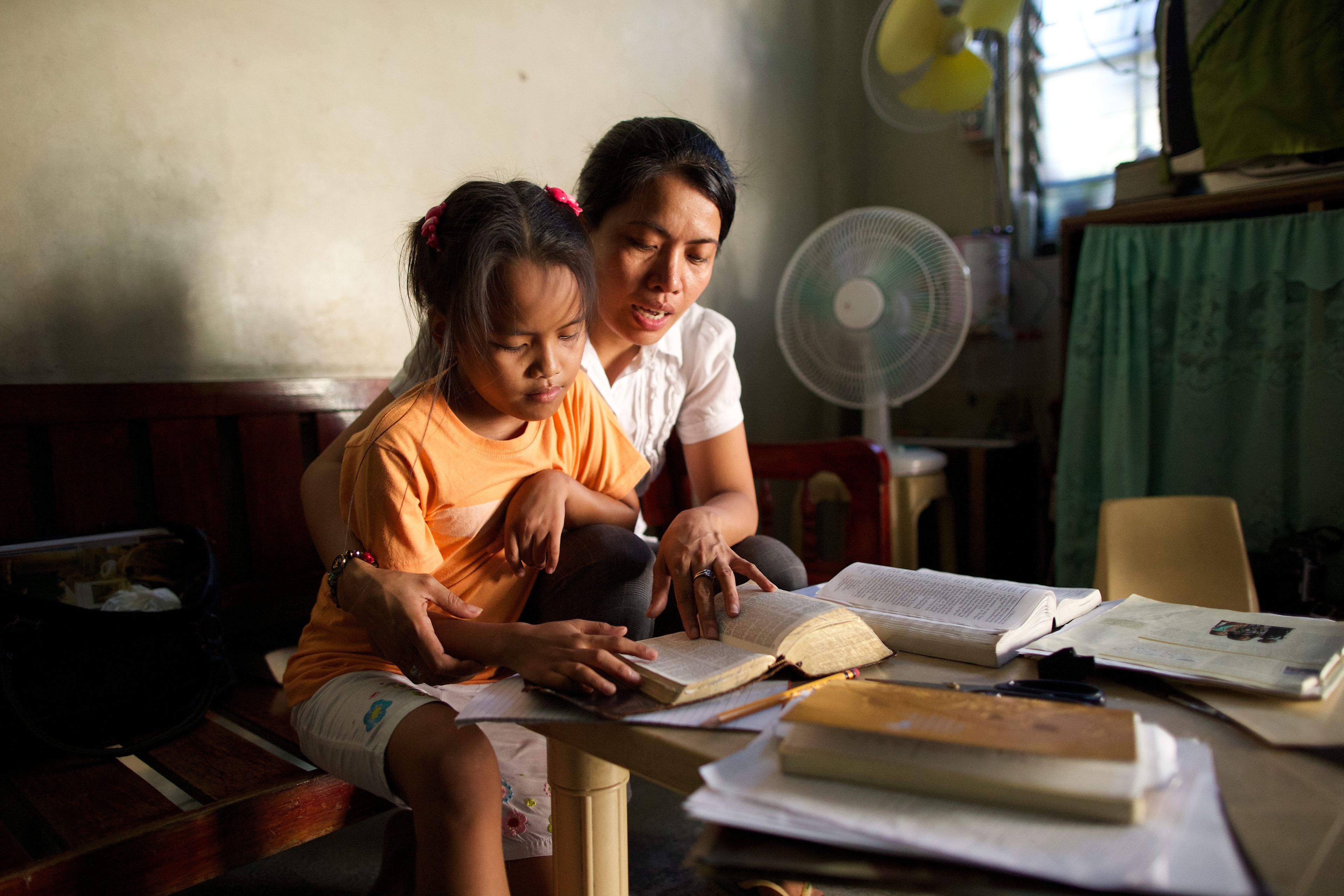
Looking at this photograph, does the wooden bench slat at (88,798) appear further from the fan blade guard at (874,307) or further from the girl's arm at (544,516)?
the fan blade guard at (874,307)

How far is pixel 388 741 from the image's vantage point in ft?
2.88

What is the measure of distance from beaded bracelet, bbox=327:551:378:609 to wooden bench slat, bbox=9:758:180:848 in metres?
0.33

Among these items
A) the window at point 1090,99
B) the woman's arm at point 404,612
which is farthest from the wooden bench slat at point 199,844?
the window at point 1090,99

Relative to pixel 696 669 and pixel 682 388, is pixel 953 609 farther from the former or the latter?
pixel 682 388

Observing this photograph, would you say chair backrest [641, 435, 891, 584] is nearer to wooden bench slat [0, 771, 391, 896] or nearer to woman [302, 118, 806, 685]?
woman [302, 118, 806, 685]

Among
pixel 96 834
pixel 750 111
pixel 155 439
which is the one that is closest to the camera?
pixel 96 834

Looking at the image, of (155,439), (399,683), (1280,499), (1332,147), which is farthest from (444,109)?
(1280,499)

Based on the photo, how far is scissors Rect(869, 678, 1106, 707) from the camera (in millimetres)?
677

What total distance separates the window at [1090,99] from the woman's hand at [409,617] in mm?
2638

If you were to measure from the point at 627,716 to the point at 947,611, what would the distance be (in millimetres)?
422

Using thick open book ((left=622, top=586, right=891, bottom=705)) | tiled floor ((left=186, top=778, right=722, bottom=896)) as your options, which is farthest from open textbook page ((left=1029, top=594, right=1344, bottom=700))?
tiled floor ((left=186, top=778, right=722, bottom=896))

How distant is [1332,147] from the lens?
2.02 meters

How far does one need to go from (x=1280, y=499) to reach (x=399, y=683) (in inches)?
85.9

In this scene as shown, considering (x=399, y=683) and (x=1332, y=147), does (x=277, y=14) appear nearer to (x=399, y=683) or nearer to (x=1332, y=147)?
(x=399, y=683)
